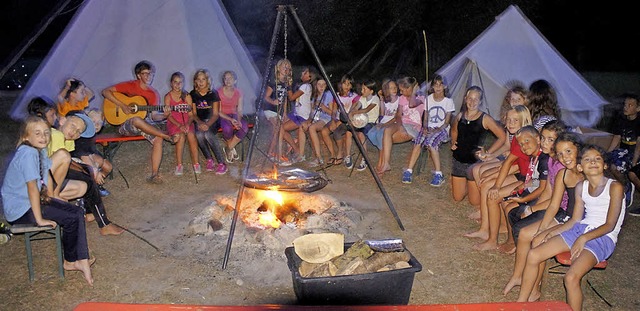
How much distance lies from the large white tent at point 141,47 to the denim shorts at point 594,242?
673 cm

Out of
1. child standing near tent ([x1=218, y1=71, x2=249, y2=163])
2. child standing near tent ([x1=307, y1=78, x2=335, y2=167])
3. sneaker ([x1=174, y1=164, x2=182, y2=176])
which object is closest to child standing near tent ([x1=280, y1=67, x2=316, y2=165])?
child standing near tent ([x1=307, y1=78, x2=335, y2=167])

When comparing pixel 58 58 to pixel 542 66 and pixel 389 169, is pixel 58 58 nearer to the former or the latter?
pixel 389 169

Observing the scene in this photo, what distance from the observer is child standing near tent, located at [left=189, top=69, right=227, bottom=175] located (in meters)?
7.41

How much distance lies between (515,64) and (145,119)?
6.22 m

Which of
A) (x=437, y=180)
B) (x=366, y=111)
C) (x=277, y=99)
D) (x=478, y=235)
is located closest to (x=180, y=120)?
(x=277, y=99)

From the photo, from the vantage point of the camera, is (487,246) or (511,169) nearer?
(487,246)

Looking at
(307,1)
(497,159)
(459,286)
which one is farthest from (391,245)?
(307,1)

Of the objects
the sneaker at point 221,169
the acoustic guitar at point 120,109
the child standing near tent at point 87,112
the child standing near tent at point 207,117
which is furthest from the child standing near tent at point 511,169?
the acoustic guitar at point 120,109

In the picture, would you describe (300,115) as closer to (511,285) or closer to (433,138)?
(433,138)

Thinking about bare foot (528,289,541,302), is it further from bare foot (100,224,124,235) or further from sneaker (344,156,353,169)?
sneaker (344,156,353,169)

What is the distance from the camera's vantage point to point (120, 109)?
7.46 metres

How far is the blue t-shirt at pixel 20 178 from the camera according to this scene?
163 inches

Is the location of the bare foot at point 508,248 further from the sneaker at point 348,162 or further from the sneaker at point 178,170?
the sneaker at point 178,170

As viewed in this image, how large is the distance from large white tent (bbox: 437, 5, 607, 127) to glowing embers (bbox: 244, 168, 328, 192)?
460 centimetres
